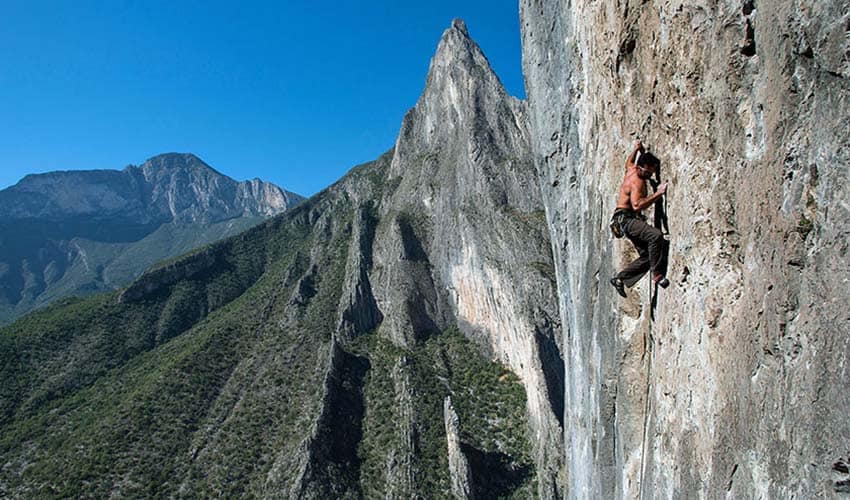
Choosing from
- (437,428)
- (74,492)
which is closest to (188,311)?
(74,492)

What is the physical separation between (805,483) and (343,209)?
107m

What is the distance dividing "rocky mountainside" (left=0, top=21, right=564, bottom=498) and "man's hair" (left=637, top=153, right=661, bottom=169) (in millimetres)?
46835

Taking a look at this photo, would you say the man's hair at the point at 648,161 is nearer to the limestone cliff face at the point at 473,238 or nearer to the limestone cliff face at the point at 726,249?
the limestone cliff face at the point at 726,249

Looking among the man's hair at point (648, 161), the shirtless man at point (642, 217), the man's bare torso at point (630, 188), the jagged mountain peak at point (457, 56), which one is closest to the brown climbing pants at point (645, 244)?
the shirtless man at point (642, 217)

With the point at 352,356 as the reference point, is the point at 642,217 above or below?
above

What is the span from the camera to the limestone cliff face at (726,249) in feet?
14.1

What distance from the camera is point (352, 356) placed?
69.7 meters

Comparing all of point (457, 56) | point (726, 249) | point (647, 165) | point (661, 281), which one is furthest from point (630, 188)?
point (457, 56)

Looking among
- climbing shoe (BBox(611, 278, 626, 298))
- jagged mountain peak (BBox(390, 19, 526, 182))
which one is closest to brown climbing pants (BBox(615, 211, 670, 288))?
climbing shoe (BBox(611, 278, 626, 298))

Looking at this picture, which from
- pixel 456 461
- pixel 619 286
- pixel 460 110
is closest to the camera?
pixel 619 286

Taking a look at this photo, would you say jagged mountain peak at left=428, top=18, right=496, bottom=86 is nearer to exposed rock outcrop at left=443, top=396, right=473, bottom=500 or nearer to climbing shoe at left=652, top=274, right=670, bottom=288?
exposed rock outcrop at left=443, top=396, right=473, bottom=500

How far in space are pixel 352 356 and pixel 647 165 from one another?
213 ft

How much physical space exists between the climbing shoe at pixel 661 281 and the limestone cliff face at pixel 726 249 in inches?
7.0

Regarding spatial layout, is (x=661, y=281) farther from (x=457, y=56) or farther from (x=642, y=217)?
(x=457, y=56)
